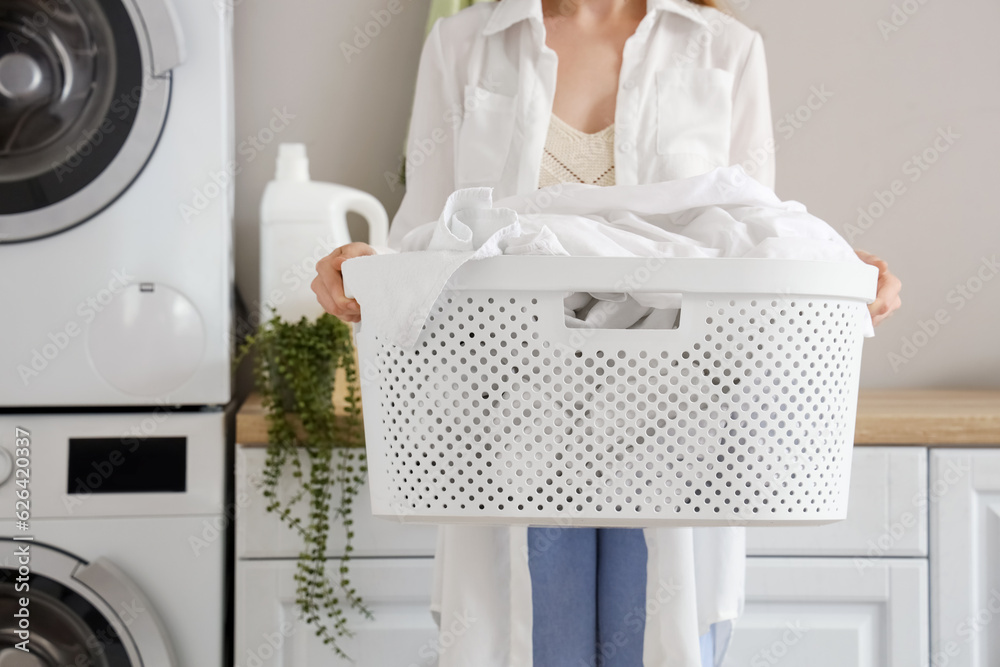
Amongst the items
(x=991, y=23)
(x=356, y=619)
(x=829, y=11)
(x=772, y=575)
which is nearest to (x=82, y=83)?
(x=356, y=619)

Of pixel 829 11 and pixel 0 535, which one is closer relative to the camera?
pixel 0 535

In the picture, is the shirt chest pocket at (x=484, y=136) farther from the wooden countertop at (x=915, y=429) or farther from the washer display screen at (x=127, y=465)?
the washer display screen at (x=127, y=465)

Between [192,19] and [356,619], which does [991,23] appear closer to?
[192,19]

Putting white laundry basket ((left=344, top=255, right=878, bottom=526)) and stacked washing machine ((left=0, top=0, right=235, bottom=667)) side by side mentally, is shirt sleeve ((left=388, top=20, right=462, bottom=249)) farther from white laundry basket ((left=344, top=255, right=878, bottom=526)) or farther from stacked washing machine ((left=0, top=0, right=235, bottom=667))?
white laundry basket ((left=344, top=255, right=878, bottom=526))

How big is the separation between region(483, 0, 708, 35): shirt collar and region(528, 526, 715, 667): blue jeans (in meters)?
0.60

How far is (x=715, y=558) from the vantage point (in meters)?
0.89

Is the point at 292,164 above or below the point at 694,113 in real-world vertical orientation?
above

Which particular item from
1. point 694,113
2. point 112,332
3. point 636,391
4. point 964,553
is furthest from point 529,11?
point 964,553

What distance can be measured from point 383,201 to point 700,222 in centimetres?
103

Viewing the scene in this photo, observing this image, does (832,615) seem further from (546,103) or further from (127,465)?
(127,465)

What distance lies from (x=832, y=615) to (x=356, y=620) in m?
0.68

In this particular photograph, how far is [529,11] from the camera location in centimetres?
101

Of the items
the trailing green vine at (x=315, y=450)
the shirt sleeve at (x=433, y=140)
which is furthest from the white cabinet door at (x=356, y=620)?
the shirt sleeve at (x=433, y=140)

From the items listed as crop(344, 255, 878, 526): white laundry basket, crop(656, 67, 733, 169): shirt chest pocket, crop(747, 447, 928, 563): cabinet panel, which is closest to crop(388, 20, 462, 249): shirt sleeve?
crop(656, 67, 733, 169): shirt chest pocket
